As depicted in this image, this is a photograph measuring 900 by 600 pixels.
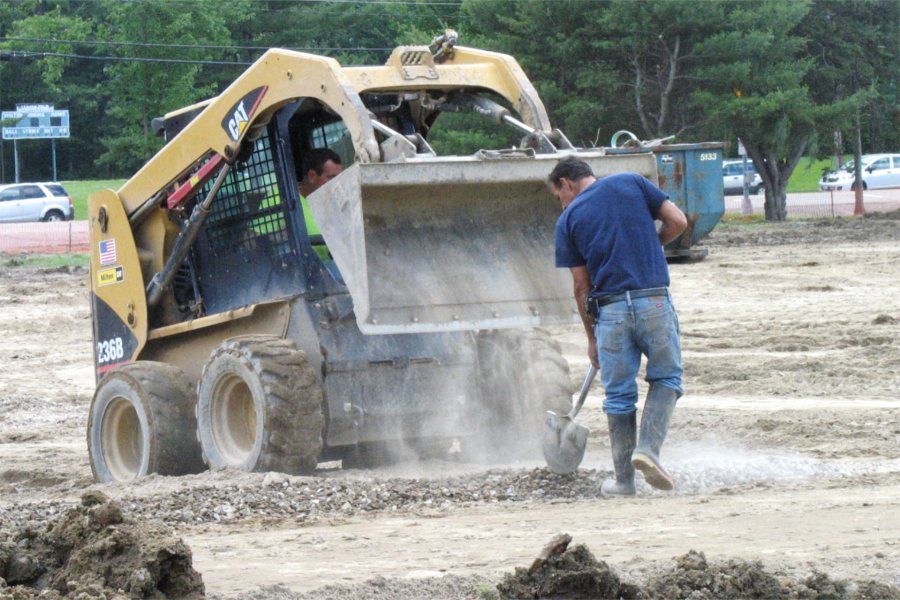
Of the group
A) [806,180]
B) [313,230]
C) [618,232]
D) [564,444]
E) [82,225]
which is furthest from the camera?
[806,180]

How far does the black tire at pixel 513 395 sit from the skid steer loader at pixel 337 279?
1cm

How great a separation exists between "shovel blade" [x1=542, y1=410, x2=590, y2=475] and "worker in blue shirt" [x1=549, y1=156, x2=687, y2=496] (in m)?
0.26

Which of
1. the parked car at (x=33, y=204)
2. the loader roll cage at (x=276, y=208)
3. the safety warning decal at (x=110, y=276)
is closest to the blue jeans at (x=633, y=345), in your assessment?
the loader roll cage at (x=276, y=208)

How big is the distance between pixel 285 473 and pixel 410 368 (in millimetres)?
1076

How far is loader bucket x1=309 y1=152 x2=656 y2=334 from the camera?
24.9 ft

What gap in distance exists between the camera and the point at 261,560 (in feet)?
19.1

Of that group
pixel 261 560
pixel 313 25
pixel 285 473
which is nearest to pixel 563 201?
pixel 285 473

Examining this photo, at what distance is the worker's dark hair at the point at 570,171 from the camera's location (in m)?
7.41

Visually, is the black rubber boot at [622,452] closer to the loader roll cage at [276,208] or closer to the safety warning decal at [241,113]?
the loader roll cage at [276,208]

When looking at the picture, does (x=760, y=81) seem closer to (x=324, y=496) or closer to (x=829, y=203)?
(x=829, y=203)

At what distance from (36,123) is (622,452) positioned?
4679 cm

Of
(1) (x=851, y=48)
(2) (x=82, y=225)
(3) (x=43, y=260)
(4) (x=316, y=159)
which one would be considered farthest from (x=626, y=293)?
(1) (x=851, y=48)

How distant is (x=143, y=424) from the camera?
345 inches

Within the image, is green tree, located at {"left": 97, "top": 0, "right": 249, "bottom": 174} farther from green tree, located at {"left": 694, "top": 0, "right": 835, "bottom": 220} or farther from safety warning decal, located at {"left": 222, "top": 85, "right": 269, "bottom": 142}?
safety warning decal, located at {"left": 222, "top": 85, "right": 269, "bottom": 142}
